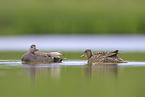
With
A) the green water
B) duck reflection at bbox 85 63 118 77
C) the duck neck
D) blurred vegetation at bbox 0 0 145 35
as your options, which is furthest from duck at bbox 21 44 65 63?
blurred vegetation at bbox 0 0 145 35

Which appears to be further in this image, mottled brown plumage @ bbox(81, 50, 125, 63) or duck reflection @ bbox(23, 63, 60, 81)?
mottled brown plumage @ bbox(81, 50, 125, 63)

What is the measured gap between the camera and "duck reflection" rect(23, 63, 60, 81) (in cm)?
1107

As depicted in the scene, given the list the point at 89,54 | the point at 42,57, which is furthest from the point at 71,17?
the point at 42,57

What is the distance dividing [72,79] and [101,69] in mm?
1537

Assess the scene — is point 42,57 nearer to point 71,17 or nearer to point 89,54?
point 89,54

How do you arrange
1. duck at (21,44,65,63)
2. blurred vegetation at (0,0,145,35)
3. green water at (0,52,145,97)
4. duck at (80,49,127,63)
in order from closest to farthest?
green water at (0,52,145,97) → duck at (80,49,127,63) → duck at (21,44,65,63) → blurred vegetation at (0,0,145,35)

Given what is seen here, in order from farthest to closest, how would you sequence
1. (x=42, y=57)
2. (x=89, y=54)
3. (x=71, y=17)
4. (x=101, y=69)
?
(x=71, y=17), (x=89, y=54), (x=42, y=57), (x=101, y=69)

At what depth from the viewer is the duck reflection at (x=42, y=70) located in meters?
11.1

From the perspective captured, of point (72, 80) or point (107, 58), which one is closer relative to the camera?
point (72, 80)

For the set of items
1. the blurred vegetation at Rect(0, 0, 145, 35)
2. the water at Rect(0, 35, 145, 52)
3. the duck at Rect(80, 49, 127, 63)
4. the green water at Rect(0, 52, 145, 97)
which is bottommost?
the green water at Rect(0, 52, 145, 97)

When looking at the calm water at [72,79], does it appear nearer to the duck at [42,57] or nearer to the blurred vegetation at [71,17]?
the duck at [42,57]

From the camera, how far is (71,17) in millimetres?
32594

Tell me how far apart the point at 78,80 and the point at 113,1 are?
2699 cm

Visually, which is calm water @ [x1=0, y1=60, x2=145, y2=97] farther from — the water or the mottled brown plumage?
the water
